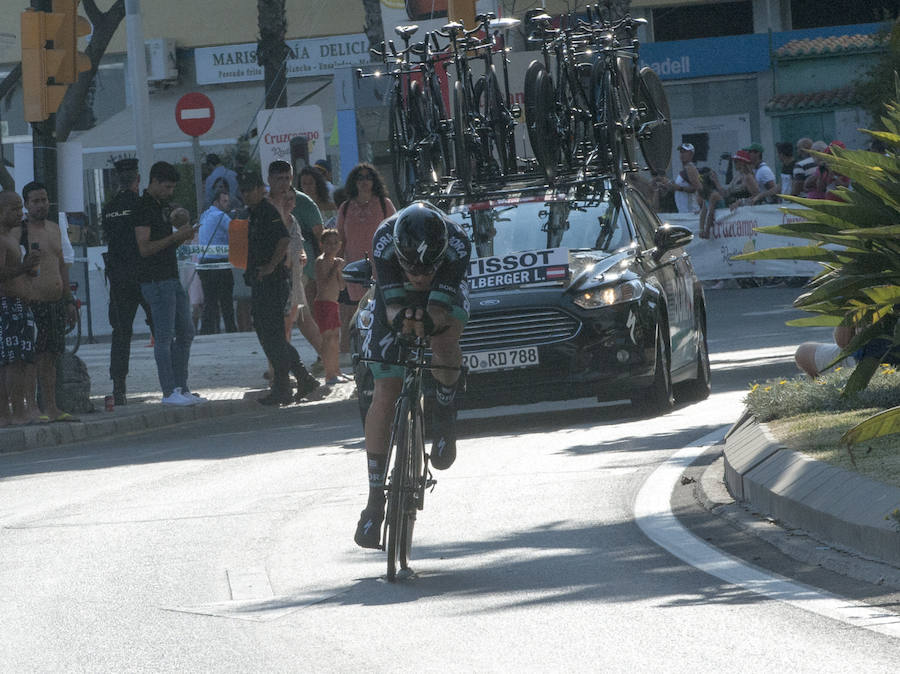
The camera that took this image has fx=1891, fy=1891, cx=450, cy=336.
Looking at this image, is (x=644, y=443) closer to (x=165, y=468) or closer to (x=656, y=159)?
(x=165, y=468)

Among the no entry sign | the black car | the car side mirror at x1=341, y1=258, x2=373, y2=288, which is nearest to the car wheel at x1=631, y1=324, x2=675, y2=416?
the black car

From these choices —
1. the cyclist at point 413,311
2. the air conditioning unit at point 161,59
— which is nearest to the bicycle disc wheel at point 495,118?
the cyclist at point 413,311

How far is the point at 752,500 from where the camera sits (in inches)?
350

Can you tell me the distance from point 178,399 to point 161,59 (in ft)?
96.8

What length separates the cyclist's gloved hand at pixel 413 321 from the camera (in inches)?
302

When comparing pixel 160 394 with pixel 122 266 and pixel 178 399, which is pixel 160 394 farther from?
pixel 122 266

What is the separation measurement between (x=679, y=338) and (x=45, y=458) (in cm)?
469

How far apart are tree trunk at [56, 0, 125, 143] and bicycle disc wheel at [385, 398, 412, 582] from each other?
80.6ft

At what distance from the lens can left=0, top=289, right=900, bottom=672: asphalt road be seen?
6.21 m

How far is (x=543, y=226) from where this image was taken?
44.1 feet

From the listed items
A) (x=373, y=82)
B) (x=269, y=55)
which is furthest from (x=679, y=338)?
(x=269, y=55)

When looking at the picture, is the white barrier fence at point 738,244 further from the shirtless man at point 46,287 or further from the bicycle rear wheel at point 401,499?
the bicycle rear wheel at point 401,499

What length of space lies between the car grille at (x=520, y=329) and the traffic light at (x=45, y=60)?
5488mm

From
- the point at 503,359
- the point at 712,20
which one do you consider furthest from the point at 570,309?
the point at 712,20
